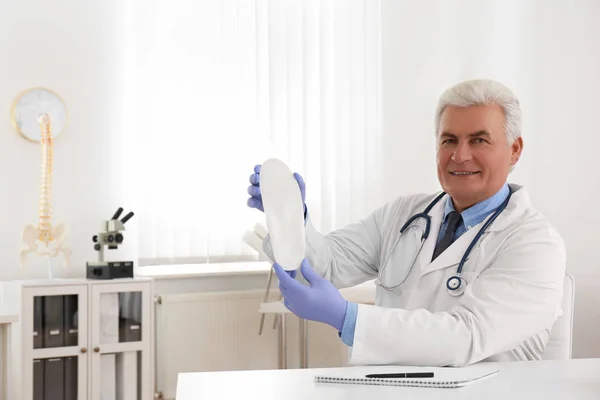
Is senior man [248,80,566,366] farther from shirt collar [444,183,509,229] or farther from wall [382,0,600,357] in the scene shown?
wall [382,0,600,357]

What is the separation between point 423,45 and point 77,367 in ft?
8.37

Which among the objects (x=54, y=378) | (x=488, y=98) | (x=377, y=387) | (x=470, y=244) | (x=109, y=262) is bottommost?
(x=54, y=378)

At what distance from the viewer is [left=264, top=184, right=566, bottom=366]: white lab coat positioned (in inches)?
60.6

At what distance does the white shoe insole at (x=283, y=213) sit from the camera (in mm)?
1582

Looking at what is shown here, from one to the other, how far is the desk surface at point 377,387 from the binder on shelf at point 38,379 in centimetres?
226

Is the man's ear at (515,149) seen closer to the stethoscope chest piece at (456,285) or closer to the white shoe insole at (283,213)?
the stethoscope chest piece at (456,285)

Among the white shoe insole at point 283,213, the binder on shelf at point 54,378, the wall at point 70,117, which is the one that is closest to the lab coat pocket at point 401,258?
the white shoe insole at point 283,213

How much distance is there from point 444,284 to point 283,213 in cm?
52

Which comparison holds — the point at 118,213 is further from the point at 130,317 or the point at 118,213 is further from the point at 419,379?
the point at 419,379

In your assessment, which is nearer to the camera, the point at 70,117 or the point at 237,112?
the point at 70,117

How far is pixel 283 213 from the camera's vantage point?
1.61 metres

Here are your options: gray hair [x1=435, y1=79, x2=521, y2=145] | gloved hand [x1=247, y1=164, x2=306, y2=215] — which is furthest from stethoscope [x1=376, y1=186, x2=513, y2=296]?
gloved hand [x1=247, y1=164, x2=306, y2=215]

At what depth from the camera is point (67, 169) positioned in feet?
12.9

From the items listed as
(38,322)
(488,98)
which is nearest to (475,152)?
(488,98)
